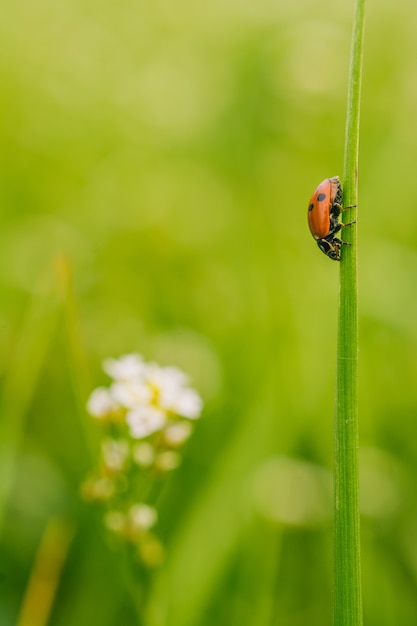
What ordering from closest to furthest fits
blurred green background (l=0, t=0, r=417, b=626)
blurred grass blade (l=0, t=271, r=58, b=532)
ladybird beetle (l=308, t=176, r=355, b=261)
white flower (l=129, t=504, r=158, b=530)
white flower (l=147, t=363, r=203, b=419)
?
ladybird beetle (l=308, t=176, r=355, b=261) < white flower (l=129, t=504, r=158, b=530) < white flower (l=147, t=363, r=203, b=419) < blurred grass blade (l=0, t=271, r=58, b=532) < blurred green background (l=0, t=0, r=417, b=626)

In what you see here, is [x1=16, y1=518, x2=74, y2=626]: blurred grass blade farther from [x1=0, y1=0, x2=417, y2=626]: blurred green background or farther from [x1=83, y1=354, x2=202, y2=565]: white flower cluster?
[x1=83, y1=354, x2=202, y2=565]: white flower cluster

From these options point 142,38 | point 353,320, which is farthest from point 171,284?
point 142,38

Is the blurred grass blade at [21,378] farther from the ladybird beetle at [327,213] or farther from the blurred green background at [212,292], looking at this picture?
the ladybird beetle at [327,213]

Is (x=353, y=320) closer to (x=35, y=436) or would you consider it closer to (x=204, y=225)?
(x=35, y=436)

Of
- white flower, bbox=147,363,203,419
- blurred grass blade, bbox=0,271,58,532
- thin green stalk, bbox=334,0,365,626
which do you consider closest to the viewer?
thin green stalk, bbox=334,0,365,626

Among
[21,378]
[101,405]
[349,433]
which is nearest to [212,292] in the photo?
[21,378]

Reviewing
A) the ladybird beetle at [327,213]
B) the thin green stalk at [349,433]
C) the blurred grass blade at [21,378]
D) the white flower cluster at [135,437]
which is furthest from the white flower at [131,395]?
the thin green stalk at [349,433]

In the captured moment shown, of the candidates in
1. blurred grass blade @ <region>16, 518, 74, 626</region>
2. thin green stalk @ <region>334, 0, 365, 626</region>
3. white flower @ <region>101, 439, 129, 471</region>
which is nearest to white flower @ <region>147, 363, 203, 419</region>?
white flower @ <region>101, 439, 129, 471</region>
